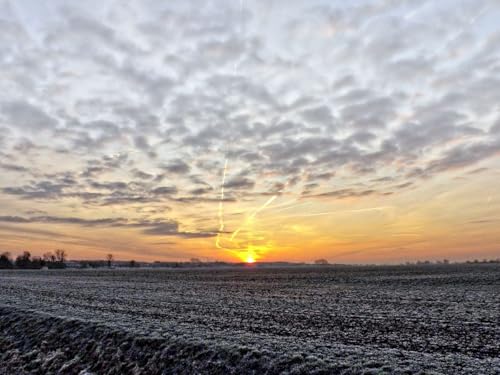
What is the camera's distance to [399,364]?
13094mm

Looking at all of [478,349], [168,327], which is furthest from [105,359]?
[478,349]

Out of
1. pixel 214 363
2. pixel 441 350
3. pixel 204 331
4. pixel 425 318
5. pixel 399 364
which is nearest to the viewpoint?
pixel 399 364

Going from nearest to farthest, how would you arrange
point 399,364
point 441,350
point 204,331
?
point 399,364
point 441,350
point 204,331

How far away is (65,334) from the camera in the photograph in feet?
64.5

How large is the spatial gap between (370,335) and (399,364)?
6367 mm

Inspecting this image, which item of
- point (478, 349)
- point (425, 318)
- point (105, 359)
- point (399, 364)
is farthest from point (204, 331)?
point (425, 318)

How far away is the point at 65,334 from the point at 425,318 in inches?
831

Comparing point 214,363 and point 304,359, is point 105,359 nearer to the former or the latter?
point 214,363

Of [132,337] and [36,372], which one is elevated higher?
[132,337]

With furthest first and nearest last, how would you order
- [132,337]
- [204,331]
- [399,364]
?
[204,331], [132,337], [399,364]

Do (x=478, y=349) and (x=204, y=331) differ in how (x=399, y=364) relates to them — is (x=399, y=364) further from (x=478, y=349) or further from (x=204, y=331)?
(x=204, y=331)

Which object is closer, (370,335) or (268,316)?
(370,335)

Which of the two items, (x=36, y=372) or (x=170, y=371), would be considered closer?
(x=170, y=371)

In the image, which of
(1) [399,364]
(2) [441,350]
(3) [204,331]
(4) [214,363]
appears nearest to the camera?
(1) [399,364]
